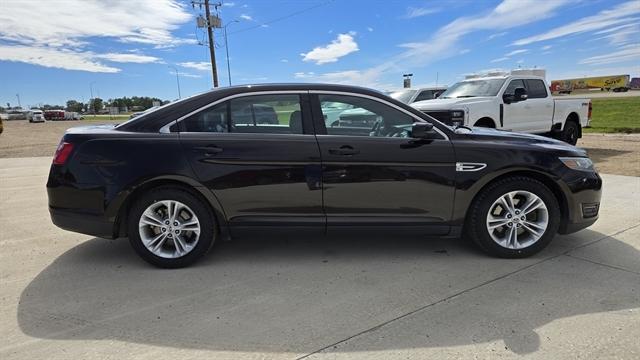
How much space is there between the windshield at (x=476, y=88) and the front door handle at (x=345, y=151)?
268 inches

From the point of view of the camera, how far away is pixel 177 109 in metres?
3.84

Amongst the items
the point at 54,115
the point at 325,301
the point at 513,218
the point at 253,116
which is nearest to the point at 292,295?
the point at 325,301

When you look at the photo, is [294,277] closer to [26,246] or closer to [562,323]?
[562,323]

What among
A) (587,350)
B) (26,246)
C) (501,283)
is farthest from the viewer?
(26,246)

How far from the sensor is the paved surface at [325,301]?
8.73 feet

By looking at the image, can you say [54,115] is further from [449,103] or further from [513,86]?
[513,86]

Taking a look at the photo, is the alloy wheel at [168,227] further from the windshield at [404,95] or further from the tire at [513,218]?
the windshield at [404,95]

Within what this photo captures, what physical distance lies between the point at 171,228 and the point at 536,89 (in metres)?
9.47

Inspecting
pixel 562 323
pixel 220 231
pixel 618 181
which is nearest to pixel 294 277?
pixel 220 231

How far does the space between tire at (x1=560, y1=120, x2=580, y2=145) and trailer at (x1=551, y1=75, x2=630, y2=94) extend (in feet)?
267

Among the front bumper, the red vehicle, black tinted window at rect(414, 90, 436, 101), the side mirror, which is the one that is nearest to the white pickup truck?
black tinted window at rect(414, 90, 436, 101)

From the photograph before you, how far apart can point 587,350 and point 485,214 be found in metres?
1.51

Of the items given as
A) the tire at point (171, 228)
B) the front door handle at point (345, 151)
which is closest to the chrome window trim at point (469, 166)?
the front door handle at point (345, 151)

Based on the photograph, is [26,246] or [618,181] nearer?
[26,246]
